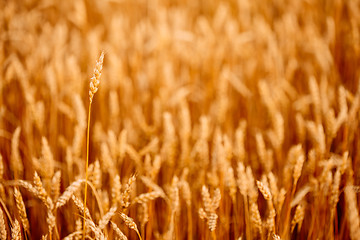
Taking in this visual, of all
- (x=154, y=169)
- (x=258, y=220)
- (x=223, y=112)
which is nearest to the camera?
(x=258, y=220)

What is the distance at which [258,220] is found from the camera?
0.69 metres

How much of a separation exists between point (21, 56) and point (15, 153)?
82 cm

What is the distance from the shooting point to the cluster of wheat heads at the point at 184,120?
824 mm

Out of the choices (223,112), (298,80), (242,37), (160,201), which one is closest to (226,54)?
(242,37)

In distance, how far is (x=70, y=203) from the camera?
3.07 feet

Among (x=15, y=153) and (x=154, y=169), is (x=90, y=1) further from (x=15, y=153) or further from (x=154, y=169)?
(x=154, y=169)

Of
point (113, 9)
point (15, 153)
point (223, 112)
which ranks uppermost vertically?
point (113, 9)

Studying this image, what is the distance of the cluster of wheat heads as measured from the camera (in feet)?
2.70

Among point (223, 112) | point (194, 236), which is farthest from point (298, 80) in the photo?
point (194, 236)

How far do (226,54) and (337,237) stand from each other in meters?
0.95

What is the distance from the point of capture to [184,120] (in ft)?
3.21

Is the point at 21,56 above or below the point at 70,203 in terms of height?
above

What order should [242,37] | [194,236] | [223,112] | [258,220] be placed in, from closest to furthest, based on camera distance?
[258,220], [194,236], [223,112], [242,37]

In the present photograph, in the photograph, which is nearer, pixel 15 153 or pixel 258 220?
pixel 258 220
